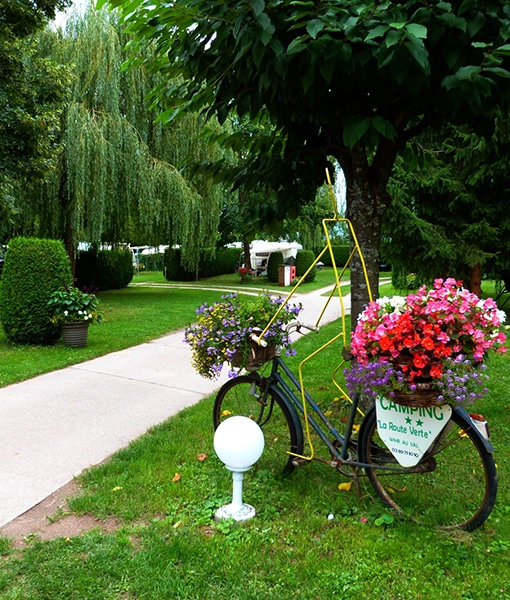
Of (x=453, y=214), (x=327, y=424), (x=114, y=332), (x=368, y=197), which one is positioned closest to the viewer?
(x=327, y=424)

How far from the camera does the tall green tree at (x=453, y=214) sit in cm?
714

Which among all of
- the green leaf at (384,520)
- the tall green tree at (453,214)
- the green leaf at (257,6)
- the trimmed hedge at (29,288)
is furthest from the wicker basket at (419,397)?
the trimmed hedge at (29,288)

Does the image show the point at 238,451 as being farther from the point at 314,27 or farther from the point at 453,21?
the point at 453,21

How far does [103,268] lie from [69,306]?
8.19m

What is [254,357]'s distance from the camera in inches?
Result: 111

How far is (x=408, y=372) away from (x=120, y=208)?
9.14m

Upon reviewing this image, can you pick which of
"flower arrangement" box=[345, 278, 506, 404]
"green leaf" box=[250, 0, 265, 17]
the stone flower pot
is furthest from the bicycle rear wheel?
the stone flower pot

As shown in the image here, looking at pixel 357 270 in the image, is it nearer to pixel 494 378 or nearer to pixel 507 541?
pixel 507 541

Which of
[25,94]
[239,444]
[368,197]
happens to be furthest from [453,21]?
[25,94]

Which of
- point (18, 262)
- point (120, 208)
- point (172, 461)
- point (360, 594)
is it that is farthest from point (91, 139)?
point (360, 594)

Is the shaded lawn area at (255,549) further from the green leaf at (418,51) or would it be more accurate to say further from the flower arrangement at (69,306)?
the flower arrangement at (69,306)

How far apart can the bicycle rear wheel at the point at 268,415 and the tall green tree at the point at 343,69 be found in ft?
3.52

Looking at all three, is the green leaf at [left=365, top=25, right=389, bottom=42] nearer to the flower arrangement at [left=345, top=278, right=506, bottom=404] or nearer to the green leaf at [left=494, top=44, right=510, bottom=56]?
the green leaf at [left=494, top=44, right=510, bottom=56]

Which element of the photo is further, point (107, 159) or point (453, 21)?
point (107, 159)
